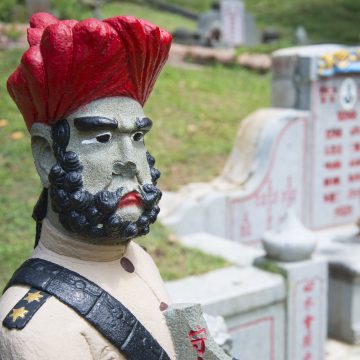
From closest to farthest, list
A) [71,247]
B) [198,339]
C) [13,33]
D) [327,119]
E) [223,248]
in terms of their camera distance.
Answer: [71,247] → [198,339] → [223,248] → [327,119] → [13,33]

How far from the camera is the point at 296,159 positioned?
6.97 meters

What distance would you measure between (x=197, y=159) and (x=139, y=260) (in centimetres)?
509

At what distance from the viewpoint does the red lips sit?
7.16 ft

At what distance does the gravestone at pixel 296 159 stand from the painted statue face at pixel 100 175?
Answer: 4.02 metres

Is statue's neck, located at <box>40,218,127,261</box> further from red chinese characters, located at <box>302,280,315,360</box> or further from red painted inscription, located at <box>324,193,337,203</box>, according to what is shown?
red painted inscription, located at <box>324,193,337,203</box>

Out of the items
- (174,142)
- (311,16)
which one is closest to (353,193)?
(174,142)

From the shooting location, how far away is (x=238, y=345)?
15.1 ft

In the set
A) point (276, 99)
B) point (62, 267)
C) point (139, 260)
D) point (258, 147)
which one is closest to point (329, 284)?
point (258, 147)

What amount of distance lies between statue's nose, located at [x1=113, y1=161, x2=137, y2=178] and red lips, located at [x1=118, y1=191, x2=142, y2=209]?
6 centimetres

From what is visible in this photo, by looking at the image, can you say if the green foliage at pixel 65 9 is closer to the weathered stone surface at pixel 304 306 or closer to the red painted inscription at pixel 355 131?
the red painted inscription at pixel 355 131

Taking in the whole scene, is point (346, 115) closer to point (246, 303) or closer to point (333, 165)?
point (333, 165)

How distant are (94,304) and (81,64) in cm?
74

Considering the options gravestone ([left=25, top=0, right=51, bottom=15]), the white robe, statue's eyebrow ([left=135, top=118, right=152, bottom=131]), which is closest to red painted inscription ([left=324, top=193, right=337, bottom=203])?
the white robe

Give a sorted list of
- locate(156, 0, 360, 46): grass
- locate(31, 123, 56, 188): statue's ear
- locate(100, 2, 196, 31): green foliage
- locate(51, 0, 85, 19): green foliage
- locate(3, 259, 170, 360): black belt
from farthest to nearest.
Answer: locate(156, 0, 360, 46): grass → locate(100, 2, 196, 31): green foliage → locate(51, 0, 85, 19): green foliage → locate(31, 123, 56, 188): statue's ear → locate(3, 259, 170, 360): black belt
